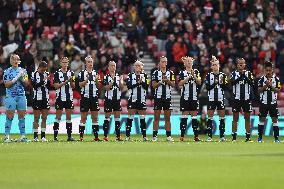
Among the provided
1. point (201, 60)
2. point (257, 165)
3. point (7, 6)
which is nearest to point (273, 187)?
point (257, 165)

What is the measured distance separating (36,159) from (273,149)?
276 inches

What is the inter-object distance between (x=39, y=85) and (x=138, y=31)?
12.7 m

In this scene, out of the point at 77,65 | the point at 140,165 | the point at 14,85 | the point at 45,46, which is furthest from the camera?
the point at 45,46

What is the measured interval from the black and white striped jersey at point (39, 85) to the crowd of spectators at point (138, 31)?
8149 millimetres

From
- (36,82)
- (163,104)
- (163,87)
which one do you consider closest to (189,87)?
(163,87)

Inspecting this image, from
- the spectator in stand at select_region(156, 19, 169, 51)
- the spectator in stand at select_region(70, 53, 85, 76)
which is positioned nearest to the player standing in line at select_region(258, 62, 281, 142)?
the spectator in stand at select_region(70, 53, 85, 76)

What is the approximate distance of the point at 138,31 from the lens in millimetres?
39375

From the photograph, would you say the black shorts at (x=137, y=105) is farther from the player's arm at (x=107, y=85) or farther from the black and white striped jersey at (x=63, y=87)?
the black and white striped jersey at (x=63, y=87)

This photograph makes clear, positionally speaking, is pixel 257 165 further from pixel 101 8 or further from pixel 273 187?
pixel 101 8

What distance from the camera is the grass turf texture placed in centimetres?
1529

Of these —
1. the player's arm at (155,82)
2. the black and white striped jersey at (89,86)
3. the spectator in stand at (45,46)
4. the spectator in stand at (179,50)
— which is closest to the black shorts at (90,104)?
the black and white striped jersey at (89,86)

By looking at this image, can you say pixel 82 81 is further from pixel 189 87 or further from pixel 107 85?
pixel 189 87

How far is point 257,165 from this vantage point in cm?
1845

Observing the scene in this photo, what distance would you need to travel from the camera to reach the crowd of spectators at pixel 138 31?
37188 mm
